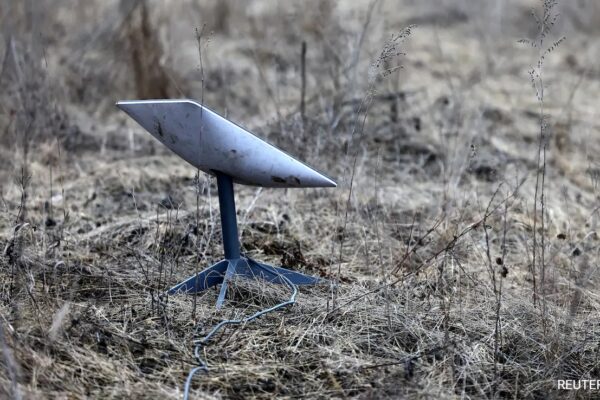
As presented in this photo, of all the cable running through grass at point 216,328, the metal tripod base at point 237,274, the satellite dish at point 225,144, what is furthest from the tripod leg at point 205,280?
the satellite dish at point 225,144

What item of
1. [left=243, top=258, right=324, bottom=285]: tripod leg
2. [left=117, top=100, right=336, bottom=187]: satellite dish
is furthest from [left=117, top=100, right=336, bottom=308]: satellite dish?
[left=243, top=258, right=324, bottom=285]: tripod leg

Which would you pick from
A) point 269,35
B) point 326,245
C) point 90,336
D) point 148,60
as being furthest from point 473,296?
point 269,35

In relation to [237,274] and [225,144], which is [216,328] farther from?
[225,144]

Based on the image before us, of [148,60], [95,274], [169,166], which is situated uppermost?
[148,60]

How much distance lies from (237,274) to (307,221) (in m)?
1.28

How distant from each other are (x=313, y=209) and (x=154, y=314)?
179 centimetres

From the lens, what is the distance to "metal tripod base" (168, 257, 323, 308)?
3729 millimetres

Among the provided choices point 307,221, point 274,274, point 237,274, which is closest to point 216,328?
point 237,274

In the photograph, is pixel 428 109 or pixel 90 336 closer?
pixel 90 336

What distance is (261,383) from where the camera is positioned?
3.12 meters

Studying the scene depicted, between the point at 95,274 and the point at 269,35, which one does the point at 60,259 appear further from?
the point at 269,35

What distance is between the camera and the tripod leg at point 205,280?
147 inches

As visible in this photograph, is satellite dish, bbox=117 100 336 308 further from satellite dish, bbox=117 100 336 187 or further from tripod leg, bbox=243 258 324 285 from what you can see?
tripod leg, bbox=243 258 324 285

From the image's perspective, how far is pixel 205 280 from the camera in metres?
3.78
